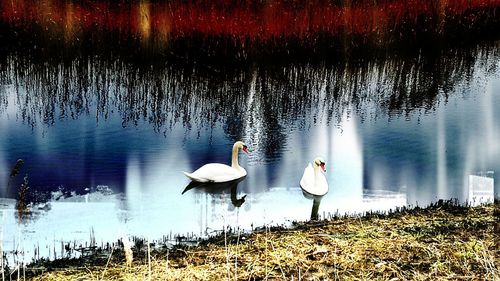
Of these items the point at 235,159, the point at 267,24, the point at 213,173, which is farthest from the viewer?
the point at 267,24

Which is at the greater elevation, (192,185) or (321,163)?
(321,163)

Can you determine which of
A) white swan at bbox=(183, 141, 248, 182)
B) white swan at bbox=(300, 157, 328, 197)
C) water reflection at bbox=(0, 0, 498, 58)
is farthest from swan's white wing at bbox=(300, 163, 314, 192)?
water reflection at bbox=(0, 0, 498, 58)

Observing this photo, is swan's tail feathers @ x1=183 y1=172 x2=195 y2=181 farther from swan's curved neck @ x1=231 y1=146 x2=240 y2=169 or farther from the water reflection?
the water reflection

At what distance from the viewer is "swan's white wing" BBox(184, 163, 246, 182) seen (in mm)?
5070

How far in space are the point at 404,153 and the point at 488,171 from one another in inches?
24.3

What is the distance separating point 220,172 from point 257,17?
1.38 metres

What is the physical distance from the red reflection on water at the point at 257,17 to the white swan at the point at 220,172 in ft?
3.40

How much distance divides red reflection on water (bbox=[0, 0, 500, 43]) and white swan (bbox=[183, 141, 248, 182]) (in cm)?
104

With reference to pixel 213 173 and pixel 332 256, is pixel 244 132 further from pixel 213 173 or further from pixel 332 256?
pixel 332 256

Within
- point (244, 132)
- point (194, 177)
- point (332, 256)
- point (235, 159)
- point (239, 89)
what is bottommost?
point (332, 256)

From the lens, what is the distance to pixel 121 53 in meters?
5.64

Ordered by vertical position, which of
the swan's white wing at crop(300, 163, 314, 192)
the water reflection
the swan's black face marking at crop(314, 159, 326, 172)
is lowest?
the swan's white wing at crop(300, 163, 314, 192)

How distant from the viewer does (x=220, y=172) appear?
16.9 ft

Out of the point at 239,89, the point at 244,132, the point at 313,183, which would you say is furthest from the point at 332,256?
the point at 239,89
